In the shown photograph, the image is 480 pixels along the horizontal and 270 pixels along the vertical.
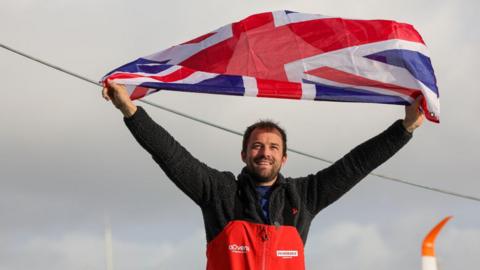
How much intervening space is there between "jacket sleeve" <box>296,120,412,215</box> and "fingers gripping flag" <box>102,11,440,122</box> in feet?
3.51

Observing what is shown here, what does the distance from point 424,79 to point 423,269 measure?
2.88 metres

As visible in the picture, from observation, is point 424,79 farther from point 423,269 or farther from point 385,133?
point 423,269

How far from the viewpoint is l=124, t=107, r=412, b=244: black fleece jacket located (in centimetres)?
905

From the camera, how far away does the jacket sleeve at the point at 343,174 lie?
378 inches

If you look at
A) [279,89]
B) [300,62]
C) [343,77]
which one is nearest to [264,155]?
[279,89]

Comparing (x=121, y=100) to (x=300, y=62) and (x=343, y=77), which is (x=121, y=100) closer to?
(x=300, y=62)

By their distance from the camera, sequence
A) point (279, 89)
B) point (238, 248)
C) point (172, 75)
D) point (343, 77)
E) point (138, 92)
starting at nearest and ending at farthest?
1. point (238, 248)
2. point (138, 92)
3. point (172, 75)
4. point (279, 89)
5. point (343, 77)

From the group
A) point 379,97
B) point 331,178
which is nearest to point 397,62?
point 379,97

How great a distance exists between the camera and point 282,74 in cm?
1128

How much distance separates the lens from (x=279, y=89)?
11.1m

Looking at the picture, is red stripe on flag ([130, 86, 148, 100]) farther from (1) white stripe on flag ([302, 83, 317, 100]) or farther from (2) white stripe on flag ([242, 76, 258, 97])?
(1) white stripe on flag ([302, 83, 317, 100])

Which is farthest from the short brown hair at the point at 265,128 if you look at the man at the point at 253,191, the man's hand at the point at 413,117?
the man's hand at the point at 413,117

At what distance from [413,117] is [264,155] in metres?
1.71

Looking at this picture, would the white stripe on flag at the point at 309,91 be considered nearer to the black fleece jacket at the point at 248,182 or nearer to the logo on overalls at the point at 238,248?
the black fleece jacket at the point at 248,182
